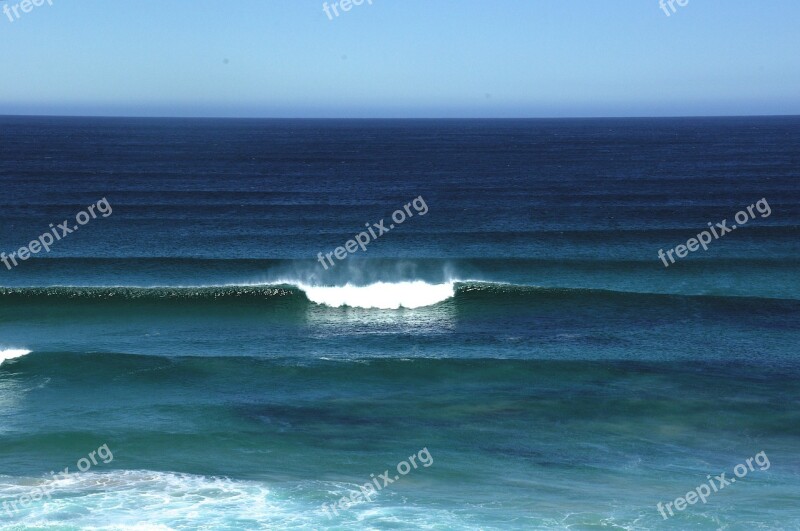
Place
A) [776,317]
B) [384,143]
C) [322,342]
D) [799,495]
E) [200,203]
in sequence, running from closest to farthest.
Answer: [799,495] < [322,342] < [776,317] < [200,203] < [384,143]

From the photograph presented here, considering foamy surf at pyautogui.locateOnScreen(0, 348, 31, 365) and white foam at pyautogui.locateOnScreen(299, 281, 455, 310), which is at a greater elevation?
foamy surf at pyautogui.locateOnScreen(0, 348, 31, 365)

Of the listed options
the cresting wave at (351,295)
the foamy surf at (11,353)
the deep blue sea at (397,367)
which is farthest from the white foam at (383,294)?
the foamy surf at (11,353)

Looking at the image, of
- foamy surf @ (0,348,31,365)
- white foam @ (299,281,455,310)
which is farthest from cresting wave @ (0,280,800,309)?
foamy surf @ (0,348,31,365)

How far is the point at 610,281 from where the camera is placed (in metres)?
39.5

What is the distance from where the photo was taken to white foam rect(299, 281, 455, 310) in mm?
36281

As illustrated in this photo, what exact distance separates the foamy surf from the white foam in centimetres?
1247

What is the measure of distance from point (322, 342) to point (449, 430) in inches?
376

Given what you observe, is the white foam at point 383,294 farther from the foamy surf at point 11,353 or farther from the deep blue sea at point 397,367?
the foamy surf at point 11,353

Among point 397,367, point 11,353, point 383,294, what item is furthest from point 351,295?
point 11,353

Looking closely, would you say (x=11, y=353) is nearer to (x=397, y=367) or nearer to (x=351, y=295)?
(x=397, y=367)

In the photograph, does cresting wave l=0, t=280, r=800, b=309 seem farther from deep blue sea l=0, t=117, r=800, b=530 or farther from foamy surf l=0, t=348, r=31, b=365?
foamy surf l=0, t=348, r=31, b=365

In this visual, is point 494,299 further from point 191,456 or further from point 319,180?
point 319,180

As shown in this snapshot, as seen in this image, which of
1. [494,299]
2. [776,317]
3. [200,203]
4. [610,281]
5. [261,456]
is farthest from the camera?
[200,203]

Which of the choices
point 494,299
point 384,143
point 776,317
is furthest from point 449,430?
point 384,143
